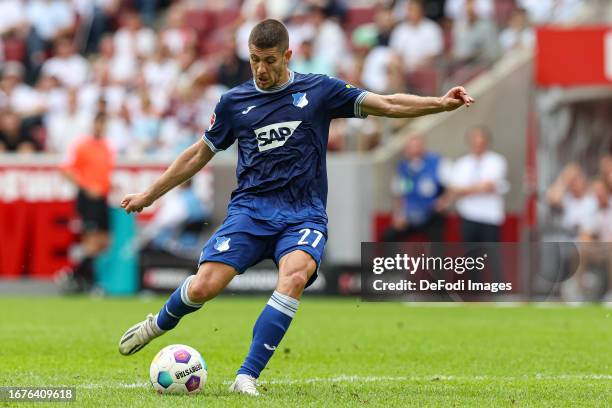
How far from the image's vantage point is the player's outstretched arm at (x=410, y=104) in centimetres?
784

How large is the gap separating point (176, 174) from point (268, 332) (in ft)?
4.66

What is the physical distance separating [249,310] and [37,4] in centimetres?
1185

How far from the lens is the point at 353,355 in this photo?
10.5 m

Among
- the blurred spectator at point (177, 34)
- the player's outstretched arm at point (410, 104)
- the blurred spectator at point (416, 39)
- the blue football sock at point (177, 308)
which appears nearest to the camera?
the player's outstretched arm at point (410, 104)

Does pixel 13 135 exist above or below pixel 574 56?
below

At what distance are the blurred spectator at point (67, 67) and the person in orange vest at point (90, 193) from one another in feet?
12.3

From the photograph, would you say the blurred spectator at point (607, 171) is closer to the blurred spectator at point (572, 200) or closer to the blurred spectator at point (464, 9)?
the blurred spectator at point (572, 200)

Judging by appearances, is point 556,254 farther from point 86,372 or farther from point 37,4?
point 37,4

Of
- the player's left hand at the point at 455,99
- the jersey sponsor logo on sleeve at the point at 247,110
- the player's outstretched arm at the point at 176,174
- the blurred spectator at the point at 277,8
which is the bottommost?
the player's outstretched arm at the point at 176,174

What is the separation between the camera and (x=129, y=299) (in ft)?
59.6

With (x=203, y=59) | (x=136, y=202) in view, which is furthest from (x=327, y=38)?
(x=136, y=202)

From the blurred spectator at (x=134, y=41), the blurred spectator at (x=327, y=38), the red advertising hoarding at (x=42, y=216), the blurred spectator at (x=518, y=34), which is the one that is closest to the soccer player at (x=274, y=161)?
the red advertising hoarding at (x=42, y=216)

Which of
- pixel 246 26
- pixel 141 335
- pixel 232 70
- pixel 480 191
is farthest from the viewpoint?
pixel 246 26

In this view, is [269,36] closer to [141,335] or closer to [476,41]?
[141,335]
